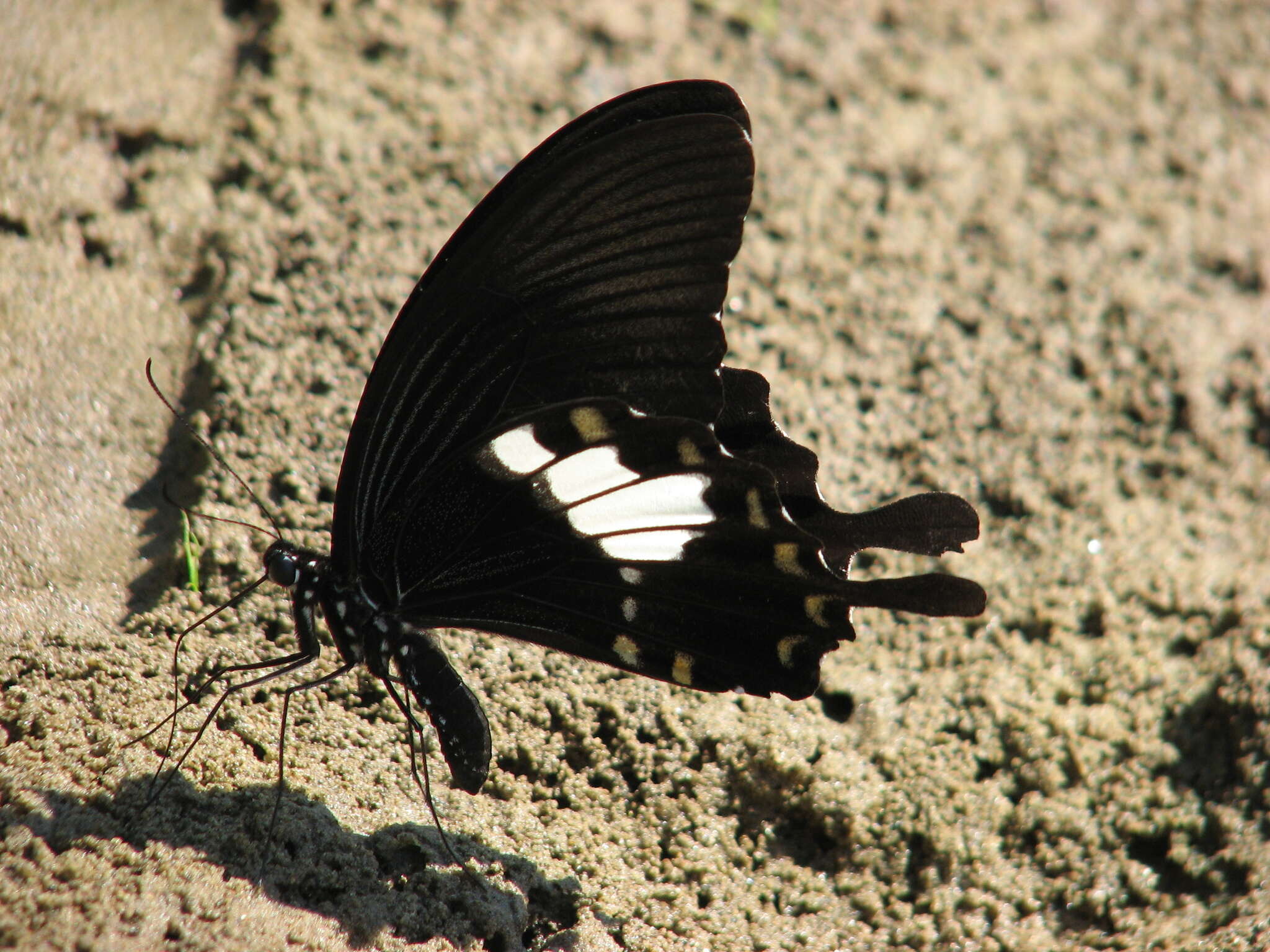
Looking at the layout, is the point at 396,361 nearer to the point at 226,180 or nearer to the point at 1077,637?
the point at 226,180

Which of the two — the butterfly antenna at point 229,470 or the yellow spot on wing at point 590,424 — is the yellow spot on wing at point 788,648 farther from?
the butterfly antenna at point 229,470

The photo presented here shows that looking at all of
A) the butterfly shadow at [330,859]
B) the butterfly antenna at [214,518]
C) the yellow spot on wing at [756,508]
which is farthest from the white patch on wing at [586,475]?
the butterfly shadow at [330,859]

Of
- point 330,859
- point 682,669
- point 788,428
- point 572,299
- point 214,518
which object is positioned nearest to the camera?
point 330,859

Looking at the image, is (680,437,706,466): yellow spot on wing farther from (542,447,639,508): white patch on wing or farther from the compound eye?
the compound eye

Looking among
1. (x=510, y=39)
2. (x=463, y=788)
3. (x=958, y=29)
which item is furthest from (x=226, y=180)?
(x=958, y=29)

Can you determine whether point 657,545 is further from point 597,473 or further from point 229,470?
point 229,470

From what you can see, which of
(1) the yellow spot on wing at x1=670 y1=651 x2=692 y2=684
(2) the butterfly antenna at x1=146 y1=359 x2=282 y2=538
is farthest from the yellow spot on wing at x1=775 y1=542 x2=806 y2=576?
(2) the butterfly antenna at x1=146 y1=359 x2=282 y2=538

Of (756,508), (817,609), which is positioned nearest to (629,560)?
(756,508)
